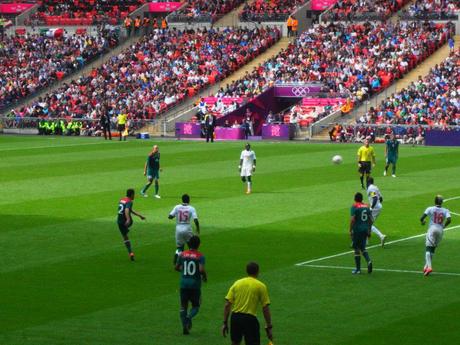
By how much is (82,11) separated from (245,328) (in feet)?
283

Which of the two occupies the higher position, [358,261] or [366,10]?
[366,10]

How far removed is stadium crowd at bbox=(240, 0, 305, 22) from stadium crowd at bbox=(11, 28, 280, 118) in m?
1.92

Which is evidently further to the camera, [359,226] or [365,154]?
[365,154]

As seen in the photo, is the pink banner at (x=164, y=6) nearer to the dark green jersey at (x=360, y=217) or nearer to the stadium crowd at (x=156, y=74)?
the stadium crowd at (x=156, y=74)

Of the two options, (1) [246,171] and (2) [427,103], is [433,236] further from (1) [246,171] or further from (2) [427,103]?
(2) [427,103]

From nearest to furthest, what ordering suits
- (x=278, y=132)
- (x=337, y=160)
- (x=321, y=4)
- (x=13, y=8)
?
(x=337, y=160) < (x=278, y=132) < (x=321, y=4) < (x=13, y=8)

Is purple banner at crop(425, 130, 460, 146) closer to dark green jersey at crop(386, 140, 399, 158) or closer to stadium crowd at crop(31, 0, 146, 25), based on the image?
dark green jersey at crop(386, 140, 399, 158)

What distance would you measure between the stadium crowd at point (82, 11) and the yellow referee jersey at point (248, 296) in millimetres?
80367

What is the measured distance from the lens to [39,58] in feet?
306

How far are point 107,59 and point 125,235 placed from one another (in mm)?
65048

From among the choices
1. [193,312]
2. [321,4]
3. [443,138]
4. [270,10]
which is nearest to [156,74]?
[270,10]

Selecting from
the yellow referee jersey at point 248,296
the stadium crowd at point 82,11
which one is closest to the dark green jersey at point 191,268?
the yellow referee jersey at point 248,296

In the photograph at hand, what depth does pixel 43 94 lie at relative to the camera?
292ft

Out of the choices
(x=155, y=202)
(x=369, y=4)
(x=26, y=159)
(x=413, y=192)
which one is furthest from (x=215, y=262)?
(x=369, y=4)
